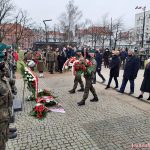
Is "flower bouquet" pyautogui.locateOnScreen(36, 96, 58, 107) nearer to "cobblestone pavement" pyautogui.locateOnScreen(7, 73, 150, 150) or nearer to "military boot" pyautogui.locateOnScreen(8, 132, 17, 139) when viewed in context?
"cobblestone pavement" pyautogui.locateOnScreen(7, 73, 150, 150)

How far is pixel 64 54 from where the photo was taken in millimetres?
17328

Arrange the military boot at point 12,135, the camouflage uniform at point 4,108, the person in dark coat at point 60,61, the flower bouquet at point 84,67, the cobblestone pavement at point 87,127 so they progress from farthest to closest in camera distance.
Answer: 1. the person in dark coat at point 60,61
2. the flower bouquet at point 84,67
3. the military boot at point 12,135
4. the cobblestone pavement at point 87,127
5. the camouflage uniform at point 4,108

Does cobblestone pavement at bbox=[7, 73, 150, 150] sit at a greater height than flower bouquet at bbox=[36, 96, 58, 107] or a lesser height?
lesser

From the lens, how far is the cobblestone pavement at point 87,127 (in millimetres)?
4973

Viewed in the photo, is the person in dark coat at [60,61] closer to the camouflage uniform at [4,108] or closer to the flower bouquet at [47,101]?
the flower bouquet at [47,101]

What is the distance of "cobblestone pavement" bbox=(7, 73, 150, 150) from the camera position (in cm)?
497

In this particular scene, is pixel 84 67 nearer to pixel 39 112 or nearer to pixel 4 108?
pixel 39 112

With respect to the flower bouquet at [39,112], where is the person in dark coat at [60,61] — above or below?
above

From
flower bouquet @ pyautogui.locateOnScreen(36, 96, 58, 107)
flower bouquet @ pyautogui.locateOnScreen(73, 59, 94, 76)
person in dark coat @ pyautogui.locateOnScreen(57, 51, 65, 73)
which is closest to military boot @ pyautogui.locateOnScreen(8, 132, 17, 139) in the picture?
flower bouquet @ pyautogui.locateOnScreen(36, 96, 58, 107)

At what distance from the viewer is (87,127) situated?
596 cm

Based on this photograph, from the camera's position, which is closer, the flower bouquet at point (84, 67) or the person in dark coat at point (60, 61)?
the flower bouquet at point (84, 67)

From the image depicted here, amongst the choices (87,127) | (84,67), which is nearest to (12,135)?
(87,127)

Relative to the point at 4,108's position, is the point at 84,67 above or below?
above

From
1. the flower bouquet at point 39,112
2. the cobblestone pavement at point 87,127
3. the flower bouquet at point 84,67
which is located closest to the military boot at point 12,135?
the cobblestone pavement at point 87,127
